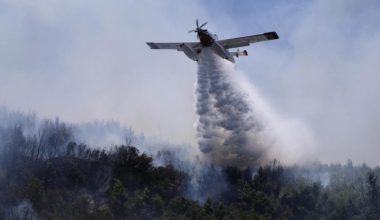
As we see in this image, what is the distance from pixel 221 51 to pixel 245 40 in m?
3.60

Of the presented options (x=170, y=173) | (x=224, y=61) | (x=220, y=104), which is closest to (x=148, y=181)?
(x=170, y=173)

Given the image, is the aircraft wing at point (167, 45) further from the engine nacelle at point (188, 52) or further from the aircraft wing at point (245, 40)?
the aircraft wing at point (245, 40)

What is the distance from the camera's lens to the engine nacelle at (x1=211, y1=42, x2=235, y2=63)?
58.6 metres

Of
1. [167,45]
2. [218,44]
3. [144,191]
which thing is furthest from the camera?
[144,191]

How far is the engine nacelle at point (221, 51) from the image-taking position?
2307 inches

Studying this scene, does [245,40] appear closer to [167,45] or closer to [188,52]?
[188,52]

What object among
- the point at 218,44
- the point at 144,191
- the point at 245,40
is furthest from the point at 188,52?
the point at 144,191

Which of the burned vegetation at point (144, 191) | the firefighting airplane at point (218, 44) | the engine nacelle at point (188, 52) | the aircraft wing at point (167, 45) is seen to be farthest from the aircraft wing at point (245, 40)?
the burned vegetation at point (144, 191)

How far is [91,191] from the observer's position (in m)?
103

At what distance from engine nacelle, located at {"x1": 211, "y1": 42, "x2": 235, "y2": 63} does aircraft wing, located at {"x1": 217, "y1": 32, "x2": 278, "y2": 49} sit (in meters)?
1.10

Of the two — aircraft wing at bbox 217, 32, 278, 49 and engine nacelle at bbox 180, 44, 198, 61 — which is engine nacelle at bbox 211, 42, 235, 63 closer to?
aircraft wing at bbox 217, 32, 278, 49

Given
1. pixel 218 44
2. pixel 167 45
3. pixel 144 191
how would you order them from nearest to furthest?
pixel 218 44
pixel 167 45
pixel 144 191

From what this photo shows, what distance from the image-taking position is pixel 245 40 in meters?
60.3

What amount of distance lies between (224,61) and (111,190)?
4451cm
